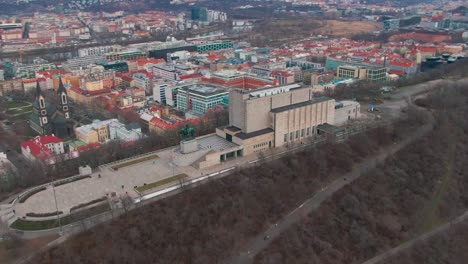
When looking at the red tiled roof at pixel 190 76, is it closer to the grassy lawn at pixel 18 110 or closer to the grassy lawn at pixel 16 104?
the grassy lawn at pixel 18 110

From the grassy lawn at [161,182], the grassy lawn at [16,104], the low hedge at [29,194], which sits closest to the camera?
the low hedge at [29,194]

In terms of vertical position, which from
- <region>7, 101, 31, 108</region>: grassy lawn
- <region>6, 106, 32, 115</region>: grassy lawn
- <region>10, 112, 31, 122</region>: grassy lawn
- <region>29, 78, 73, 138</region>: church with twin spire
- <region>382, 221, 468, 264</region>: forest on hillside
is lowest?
<region>382, 221, 468, 264</region>: forest on hillside

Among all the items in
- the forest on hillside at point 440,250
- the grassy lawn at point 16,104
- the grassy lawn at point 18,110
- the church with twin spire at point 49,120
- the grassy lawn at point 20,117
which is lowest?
the forest on hillside at point 440,250

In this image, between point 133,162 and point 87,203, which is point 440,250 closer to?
point 133,162

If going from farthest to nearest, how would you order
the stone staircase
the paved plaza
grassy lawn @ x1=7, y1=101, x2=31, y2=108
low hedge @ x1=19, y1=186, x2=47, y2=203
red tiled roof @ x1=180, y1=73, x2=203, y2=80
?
red tiled roof @ x1=180, y1=73, x2=203, y2=80, grassy lawn @ x1=7, y1=101, x2=31, y2=108, low hedge @ x1=19, y1=186, x2=47, y2=203, the paved plaza, the stone staircase

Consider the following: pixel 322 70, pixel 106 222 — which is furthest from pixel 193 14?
pixel 106 222

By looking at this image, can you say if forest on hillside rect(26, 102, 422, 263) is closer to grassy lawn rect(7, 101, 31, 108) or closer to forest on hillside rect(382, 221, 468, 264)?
forest on hillside rect(382, 221, 468, 264)

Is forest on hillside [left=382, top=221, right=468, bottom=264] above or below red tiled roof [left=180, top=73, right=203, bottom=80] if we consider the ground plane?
below

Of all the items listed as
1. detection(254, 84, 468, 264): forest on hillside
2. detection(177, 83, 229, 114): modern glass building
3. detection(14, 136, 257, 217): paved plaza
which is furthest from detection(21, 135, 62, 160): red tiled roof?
detection(254, 84, 468, 264): forest on hillside

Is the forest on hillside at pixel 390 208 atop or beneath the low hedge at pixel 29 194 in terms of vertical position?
beneath

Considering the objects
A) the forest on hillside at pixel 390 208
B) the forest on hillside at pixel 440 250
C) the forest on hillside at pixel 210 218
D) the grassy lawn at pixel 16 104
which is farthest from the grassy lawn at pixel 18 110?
the forest on hillside at pixel 440 250

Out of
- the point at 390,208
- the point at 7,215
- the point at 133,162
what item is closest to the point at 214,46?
the point at 133,162

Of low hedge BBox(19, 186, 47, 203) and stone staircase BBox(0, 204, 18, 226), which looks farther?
low hedge BBox(19, 186, 47, 203)
